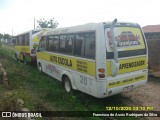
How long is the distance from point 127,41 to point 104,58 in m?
1.11

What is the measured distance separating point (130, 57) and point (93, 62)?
1235mm

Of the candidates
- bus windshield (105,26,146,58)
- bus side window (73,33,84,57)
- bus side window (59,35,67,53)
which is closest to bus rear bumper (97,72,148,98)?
bus windshield (105,26,146,58)

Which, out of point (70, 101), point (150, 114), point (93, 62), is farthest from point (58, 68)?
point (150, 114)

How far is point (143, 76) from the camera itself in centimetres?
659

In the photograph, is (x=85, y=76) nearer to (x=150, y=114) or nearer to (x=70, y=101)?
(x=70, y=101)

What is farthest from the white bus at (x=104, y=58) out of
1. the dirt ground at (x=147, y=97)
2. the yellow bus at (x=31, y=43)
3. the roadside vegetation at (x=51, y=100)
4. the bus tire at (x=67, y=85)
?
the yellow bus at (x=31, y=43)

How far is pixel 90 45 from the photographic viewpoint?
597 centimetres

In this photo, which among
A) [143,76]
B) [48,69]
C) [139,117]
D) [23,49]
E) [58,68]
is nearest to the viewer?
[139,117]

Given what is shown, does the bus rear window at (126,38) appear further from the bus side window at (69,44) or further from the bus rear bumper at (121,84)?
the bus side window at (69,44)

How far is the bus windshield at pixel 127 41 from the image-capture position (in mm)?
5656

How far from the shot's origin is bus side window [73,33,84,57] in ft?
21.1

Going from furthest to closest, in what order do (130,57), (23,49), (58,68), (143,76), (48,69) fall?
(23,49)
(48,69)
(58,68)
(143,76)
(130,57)

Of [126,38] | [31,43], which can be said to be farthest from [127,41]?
[31,43]

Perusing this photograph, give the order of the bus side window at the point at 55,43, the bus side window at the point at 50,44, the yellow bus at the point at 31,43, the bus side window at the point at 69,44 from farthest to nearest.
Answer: the yellow bus at the point at 31,43, the bus side window at the point at 50,44, the bus side window at the point at 55,43, the bus side window at the point at 69,44
